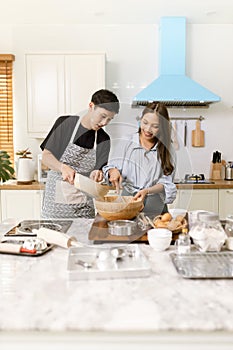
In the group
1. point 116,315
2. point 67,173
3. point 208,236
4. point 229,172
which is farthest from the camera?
point 229,172

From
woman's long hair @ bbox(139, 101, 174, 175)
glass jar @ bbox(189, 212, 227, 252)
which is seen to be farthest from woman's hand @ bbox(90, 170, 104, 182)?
glass jar @ bbox(189, 212, 227, 252)

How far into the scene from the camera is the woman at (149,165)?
2.01m

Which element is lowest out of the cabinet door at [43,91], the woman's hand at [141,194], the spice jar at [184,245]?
the spice jar at [184,245]

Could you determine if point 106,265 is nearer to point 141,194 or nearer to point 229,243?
point 229,243

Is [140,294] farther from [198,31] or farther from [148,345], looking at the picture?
[198,31]

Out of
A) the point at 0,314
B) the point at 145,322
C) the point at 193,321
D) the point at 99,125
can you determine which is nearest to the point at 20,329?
the point at 0,314

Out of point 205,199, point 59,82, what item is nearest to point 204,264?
point 205,199

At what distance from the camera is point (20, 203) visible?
3434mm

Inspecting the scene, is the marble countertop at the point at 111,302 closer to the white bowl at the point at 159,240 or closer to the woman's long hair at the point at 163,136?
the white bowl at the point at 159,240

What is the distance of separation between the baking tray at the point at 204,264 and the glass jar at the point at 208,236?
3cm

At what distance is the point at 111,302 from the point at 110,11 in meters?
2.91

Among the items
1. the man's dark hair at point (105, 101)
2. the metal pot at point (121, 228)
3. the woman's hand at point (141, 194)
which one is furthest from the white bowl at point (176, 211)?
the man's dark hair at point (105, 101)

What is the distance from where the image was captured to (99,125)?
1.90 metres

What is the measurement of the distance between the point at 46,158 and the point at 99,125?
34 centimetres
